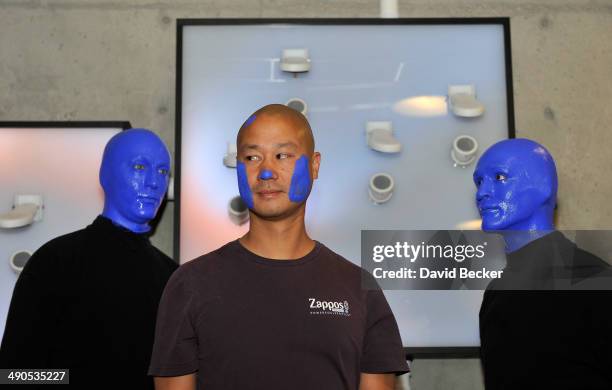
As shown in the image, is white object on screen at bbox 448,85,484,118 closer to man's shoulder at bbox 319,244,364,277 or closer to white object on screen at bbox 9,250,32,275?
man's shoulder at bbox 319,244,364,277

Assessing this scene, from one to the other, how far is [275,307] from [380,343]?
0.26 metres

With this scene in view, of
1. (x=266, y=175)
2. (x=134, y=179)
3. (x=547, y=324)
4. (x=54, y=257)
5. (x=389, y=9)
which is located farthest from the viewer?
(x=389, y=9)

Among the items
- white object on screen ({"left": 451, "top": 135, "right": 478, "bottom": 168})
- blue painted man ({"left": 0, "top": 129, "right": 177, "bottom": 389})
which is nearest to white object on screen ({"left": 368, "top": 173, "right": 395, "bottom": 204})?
white object on screen ({"left": 451, "top": 135, "right": 478, "bottom": 168})

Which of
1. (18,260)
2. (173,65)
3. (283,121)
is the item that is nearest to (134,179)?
(18,260)

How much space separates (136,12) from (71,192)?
31.9 inches

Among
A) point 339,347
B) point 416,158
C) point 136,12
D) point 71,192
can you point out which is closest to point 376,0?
point 416,158

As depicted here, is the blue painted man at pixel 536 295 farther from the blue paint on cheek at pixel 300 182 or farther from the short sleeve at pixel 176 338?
the short sleeve at pixel 176 338

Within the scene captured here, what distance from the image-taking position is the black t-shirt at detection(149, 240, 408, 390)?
155 centimetres

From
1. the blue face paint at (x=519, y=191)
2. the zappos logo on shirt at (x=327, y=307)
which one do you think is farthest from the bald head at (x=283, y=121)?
the blue face paint at (x=519, y=191)

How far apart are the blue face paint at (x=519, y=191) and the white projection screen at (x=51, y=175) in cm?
141

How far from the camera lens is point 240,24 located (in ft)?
10.1

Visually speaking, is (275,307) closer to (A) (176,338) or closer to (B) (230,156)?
(A) (176,338)

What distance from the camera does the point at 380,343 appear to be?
1.69 metres

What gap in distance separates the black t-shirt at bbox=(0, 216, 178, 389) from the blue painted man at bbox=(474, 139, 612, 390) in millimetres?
1000
